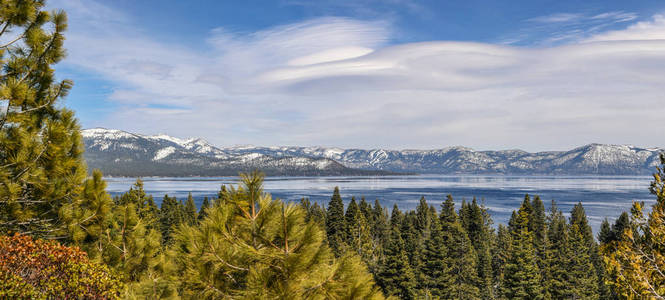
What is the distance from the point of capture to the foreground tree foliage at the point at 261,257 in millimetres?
5500

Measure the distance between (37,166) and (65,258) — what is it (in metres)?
4.05

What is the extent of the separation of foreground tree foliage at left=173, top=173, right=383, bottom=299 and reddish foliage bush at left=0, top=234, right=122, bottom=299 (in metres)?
2.39

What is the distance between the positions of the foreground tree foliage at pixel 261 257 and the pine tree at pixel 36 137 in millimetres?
6228

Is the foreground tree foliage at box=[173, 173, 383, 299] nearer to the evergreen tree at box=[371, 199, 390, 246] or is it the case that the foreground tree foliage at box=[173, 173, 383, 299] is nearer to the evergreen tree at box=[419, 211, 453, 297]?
the evergreen tree at box=[419, 211, 453, 297]

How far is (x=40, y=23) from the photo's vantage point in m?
10.9

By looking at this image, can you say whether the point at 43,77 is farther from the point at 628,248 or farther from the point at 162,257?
the point at 628,248

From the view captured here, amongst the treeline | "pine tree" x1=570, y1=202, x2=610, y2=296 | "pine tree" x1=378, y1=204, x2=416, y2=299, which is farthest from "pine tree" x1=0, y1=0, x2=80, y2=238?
"pine tree" x1=570, y1=202, x2=610, y2=296

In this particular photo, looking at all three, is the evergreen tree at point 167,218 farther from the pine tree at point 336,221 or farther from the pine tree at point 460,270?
the pine tree at point 460,270

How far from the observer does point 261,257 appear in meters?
5.65

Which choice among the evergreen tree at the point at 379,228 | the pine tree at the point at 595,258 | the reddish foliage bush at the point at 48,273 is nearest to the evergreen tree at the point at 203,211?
the reddish foliage bush at the point at 48,273

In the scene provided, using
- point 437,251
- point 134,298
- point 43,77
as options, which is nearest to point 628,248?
point 134,298

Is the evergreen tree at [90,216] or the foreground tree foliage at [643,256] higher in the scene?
the evergreen tree at [90,216]

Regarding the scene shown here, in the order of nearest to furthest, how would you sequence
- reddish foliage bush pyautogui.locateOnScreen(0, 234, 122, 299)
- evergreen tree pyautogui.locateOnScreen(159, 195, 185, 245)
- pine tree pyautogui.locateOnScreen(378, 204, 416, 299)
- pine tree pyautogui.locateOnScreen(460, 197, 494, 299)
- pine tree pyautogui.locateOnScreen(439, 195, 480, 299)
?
1. reddish foliage bush pyautogui.locateOnScreen(0, 234, 122, 299)
2. pine tree pyautogui.locateOnScreen(378, 204, 416, 299)
3. pine tree pyautogui.locateOnScreen(439, 195, 480, 299)
4. pine tree pyautogui.locateOnScreen(460, 197, 494, 299)
5. evergreen tree pyautogui.locateOnScreen(159, 195, 185, 245)

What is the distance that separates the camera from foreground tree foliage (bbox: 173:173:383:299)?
18.0 feet
